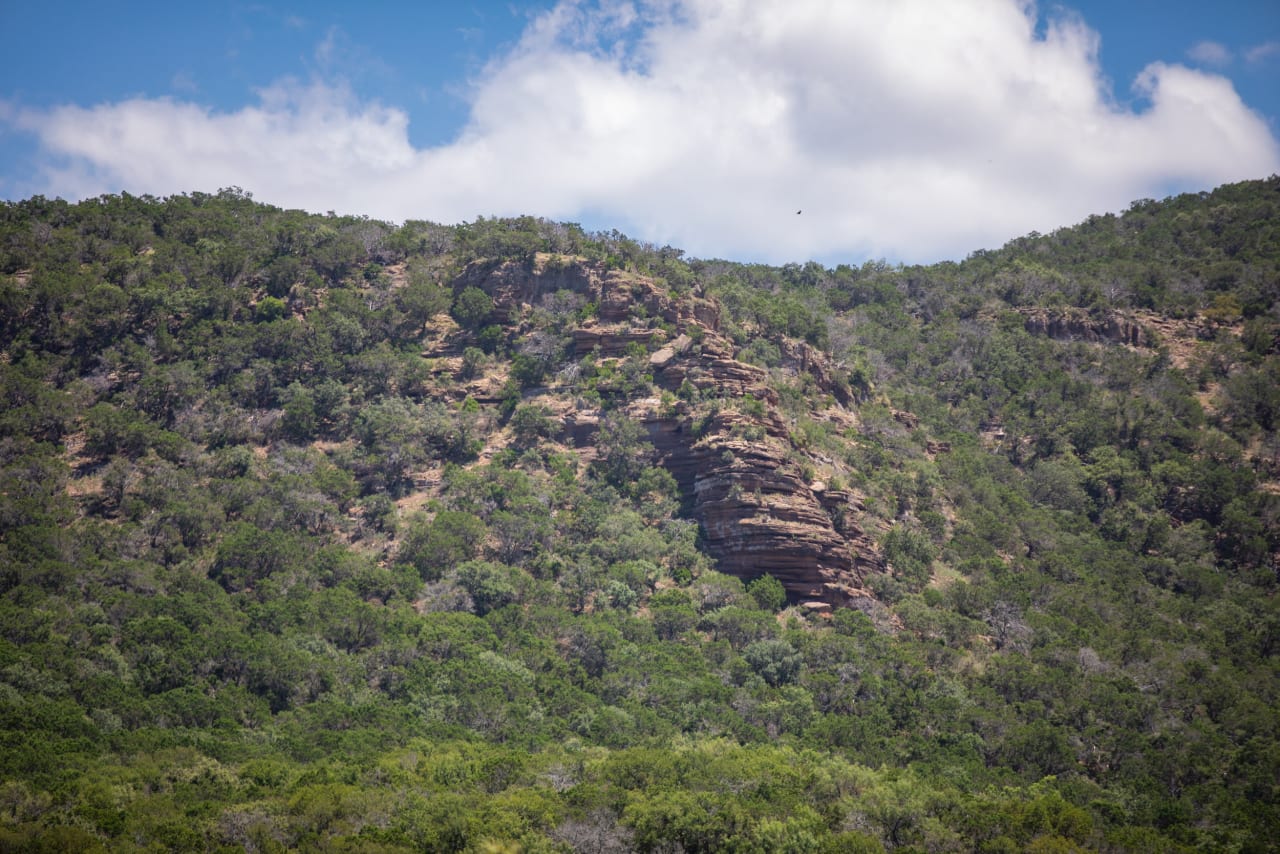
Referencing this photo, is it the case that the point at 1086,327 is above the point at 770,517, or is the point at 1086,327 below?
above

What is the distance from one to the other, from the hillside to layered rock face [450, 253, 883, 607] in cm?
33

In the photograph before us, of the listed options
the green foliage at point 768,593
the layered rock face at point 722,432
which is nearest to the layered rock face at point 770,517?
the layered rock face at point 722,432

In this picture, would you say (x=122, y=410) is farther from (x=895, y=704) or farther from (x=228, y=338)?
(x=895, y=704)

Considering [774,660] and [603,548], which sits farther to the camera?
[603,548]

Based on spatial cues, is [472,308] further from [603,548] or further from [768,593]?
[768,593]

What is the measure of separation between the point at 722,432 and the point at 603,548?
10.5 m

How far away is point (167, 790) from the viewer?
3962cm

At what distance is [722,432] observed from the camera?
67.4m

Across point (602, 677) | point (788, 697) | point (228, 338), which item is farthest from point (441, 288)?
point (788, 697)

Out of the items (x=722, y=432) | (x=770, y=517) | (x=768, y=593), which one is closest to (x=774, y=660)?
(x=768, y=593)

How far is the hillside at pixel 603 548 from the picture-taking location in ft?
140

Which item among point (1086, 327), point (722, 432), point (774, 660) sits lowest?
point (774, 660)

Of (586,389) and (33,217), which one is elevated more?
(33,217)

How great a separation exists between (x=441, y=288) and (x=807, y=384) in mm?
28472
